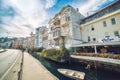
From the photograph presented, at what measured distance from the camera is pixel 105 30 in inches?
826

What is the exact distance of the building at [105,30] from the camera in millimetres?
18383

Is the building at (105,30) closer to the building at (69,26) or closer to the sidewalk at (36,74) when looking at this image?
the building at (69,26)

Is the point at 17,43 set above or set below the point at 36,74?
above

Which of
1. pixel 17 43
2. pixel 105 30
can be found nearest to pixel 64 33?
pixel 105 30

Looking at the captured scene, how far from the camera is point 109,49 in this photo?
68.0 feet

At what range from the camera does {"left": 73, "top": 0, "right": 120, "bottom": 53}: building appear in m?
18.4

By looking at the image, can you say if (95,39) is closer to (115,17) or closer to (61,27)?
(115,17)

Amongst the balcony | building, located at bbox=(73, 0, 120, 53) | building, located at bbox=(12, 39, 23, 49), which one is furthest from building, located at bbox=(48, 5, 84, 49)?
building, located at bbox=(12, 39, 23, 49)

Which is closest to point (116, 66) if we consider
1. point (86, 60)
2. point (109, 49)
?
point (86, 60)

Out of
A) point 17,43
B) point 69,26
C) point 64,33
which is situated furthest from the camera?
point 17,43

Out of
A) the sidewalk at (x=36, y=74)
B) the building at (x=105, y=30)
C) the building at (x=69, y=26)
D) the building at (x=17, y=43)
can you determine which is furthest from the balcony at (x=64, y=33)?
the building at (x=17, y=43)

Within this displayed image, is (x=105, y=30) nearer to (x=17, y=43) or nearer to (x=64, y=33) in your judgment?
(x=64, y=33)

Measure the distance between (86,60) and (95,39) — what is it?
7970 mm

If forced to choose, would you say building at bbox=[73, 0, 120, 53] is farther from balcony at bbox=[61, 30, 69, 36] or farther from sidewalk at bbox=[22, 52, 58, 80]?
sidewalk at bbox=[22, 52, 58, 80]
